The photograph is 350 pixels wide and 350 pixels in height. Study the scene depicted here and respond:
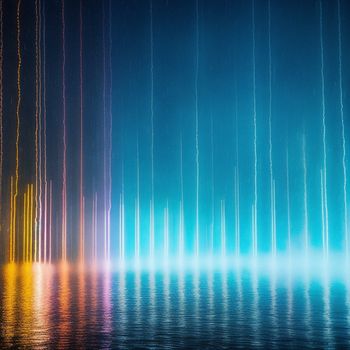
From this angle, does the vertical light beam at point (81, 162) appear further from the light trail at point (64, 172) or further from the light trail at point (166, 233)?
the light trail at point (166, 233)

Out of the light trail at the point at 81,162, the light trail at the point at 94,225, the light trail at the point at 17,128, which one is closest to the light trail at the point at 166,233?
the light trail at the point at 94,225

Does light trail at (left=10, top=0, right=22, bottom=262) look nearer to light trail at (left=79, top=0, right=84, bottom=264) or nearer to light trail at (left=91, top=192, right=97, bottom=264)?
light trail at (left=79, top=0, right=84, bottom=264)

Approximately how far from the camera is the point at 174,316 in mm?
10562

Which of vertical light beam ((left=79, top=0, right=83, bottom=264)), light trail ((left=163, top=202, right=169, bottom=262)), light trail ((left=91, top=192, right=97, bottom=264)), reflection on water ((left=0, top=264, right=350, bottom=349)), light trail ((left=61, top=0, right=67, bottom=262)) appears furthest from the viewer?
light trail ((left=91, top=192, right=97, bottom=264))

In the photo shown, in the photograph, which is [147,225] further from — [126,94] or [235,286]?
[235,286]

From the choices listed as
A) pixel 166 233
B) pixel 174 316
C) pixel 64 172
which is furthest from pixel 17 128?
pixel 174 316

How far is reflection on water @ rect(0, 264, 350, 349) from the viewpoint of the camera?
818 centimetres

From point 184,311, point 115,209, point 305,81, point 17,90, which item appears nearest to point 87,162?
point 115,209

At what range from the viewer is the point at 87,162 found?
36.5 metres

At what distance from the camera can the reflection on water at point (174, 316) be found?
26.8 ft

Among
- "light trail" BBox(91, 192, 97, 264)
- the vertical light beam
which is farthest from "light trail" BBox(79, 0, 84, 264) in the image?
"light trail" BBox(91, 192, 97, 264)

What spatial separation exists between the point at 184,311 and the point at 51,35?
76.2 feet

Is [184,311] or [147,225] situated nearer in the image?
[184,311]

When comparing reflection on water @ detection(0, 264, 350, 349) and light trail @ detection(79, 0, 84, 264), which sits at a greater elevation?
light trail @ detection(79, 0, 84, 264)
